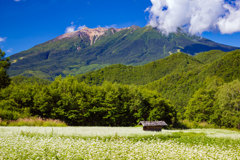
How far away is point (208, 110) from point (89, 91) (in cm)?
4599

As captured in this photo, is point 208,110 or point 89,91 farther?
point 208,110

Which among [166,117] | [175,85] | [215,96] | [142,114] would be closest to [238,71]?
[175,85]

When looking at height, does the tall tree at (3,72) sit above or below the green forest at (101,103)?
above

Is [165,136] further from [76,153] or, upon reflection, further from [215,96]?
[215,96]

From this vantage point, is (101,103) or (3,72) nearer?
(3,72)

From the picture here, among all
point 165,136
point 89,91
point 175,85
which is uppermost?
point 175,85

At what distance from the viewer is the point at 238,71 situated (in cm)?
13525

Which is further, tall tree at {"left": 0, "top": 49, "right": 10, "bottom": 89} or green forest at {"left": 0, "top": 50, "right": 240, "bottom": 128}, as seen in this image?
tall tree at {"left": 0, "top": 49, "right": 10, "bottom": 89}

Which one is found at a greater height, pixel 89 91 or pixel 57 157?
pixel 89 91

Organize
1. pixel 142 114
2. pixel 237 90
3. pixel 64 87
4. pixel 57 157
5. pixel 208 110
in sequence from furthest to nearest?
pixel 208 110 → pixel 237 90 → pixel 142 114 → pixel 64 87 → pixel 57 157

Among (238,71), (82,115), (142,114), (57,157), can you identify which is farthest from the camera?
(238,71)

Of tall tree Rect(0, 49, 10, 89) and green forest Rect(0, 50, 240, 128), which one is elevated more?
tall tree Rect(0, 49, 10, 89)

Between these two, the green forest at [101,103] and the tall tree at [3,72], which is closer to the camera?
the green forest at [101,103]

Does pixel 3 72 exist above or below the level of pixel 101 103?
above
